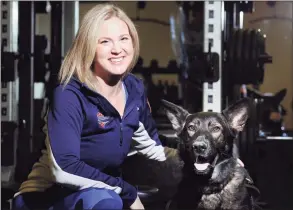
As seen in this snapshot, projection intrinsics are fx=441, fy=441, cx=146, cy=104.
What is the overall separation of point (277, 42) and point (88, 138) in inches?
34.7

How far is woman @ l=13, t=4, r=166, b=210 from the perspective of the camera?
61.6 inches

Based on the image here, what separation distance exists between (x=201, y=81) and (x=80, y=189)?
0.66 meters

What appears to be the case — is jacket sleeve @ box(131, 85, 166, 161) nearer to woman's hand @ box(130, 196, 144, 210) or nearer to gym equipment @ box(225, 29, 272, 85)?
woman's hand @ box(130, 196, 144, 210)

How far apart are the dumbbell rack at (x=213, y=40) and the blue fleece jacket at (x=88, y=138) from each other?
0.26 metres

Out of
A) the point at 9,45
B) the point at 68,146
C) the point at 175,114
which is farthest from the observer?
the point at 9,45

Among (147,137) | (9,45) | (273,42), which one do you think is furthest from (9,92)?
(273,42)

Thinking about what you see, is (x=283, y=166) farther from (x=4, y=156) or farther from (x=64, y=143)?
(x=4, y=156)

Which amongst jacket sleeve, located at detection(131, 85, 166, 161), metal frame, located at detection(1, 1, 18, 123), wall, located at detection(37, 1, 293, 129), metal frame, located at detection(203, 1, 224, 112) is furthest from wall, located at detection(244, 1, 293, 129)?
metal frame, located at detection(1, 1, 18, 123)

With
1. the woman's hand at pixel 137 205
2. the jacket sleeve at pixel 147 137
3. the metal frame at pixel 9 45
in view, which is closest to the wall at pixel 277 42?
the jacket sleeve at pixel 147 137

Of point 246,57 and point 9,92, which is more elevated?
point 246,57

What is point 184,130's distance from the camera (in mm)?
1722

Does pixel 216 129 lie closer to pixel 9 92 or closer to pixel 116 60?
pixel 116 60

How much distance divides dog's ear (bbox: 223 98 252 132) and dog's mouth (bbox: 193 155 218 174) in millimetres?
158

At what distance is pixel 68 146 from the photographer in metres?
1.55
